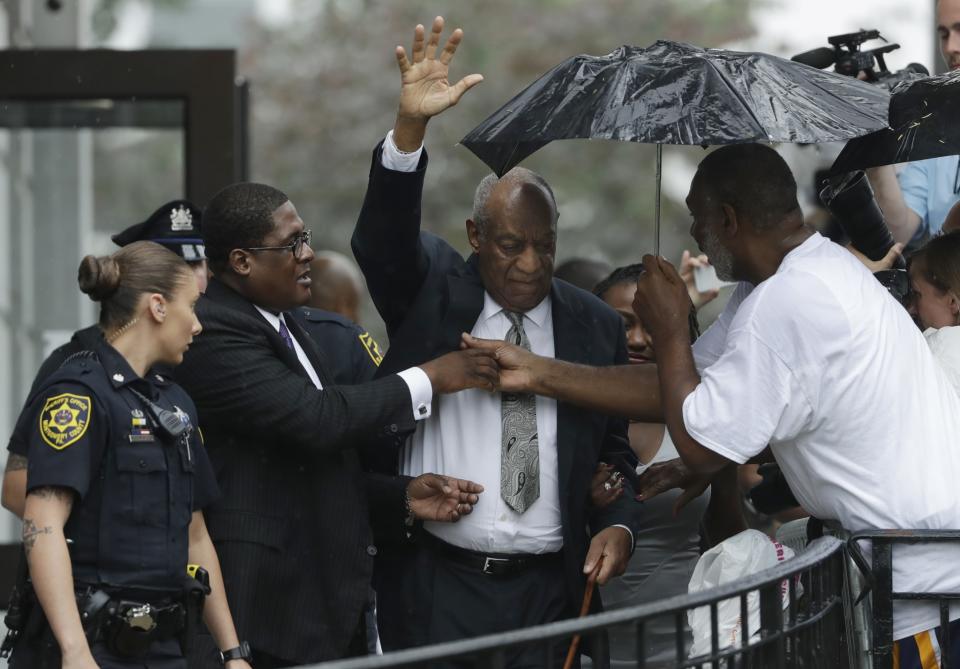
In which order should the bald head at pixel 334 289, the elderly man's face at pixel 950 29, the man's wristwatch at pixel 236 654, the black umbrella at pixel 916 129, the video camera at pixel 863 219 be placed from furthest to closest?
the bald head at pixel 334 289
the elderly man's face at pixel 950 29
the video camera at pixel 863 219
the black umbrella at pixel 916 129
the man's wristwatch at pixel 236 654

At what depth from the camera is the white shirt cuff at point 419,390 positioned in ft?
15.0

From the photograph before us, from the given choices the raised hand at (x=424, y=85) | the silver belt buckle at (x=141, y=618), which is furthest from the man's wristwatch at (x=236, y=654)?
the raised hand at (x=424, y=85)

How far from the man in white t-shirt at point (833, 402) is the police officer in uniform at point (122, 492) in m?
1.32

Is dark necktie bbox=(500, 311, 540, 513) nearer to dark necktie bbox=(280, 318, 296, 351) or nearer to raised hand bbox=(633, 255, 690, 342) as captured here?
raised hand bbox=(633, 255, 690, 342)

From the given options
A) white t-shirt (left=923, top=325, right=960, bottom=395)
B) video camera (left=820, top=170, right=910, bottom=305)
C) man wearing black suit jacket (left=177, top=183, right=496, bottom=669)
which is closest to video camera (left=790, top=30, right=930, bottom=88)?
video camera (left=820, top=170, right=910, bottom=305)

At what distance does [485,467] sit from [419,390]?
0.34m

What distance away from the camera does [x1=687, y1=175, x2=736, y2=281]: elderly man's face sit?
4453 millimetres

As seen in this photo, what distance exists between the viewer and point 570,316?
4.93 metres

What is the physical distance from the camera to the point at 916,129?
453 centimetres

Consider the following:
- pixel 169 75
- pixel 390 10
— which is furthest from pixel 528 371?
pixel 390 10

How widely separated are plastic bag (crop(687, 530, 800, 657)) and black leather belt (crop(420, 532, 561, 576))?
0.49m

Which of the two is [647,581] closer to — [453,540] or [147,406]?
[453,540]

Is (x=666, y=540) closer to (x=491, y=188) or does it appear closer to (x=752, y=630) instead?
(x=752, y=630)

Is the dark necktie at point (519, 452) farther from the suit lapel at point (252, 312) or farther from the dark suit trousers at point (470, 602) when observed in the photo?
the suit lapel at point (252, 312)
